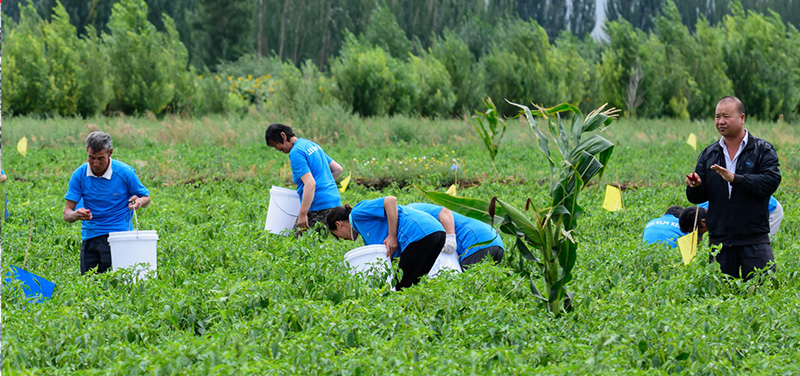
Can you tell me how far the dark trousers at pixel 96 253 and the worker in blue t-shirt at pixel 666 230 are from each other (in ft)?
14.2

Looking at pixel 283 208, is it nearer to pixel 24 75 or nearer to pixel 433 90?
pixel 24 75

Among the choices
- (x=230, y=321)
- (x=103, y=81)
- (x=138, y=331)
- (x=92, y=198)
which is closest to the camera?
(x=138, y=331)

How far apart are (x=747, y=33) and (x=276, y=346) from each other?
31269 millimetres

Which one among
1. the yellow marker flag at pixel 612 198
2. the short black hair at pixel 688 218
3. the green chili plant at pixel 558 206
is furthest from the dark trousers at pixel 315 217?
the short black hair at pixel 688 218

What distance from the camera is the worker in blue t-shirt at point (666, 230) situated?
6.68m

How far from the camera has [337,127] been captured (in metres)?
20.3

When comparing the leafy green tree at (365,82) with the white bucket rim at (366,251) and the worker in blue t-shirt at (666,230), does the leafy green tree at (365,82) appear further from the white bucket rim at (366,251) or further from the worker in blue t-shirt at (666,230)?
the white bucket rim at (366,251)

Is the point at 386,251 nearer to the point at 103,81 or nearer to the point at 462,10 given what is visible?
the point at 103,81

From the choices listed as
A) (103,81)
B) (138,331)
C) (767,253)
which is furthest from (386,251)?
(103,81)

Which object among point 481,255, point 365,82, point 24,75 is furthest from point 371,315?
point 24,75

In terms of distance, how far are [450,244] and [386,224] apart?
50 centimetres

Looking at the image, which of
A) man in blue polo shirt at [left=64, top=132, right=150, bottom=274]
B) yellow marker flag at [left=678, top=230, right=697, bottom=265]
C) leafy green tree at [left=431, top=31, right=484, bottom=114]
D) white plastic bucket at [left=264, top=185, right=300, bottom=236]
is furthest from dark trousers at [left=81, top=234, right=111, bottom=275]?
leafy green tree at [left=431, top=31, right=484, bottom=114]

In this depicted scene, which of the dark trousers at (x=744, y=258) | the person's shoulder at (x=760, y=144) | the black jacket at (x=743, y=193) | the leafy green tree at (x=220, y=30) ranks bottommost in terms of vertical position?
the leafy green tree at (x=220, y=30)

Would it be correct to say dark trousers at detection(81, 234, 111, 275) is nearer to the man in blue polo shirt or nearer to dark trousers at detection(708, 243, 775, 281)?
the man in blue polo shirt
